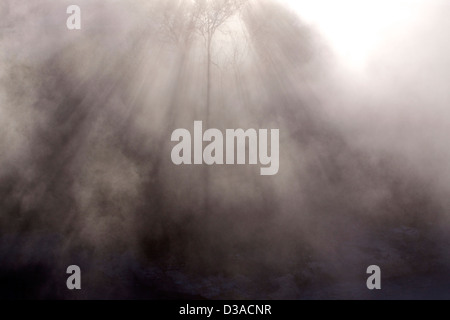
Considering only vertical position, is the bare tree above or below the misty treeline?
above

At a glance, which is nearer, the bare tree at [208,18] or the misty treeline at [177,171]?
the misty treeline at [177,171]

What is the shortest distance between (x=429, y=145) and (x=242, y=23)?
7.76 meters

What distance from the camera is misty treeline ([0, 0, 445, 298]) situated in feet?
31.4

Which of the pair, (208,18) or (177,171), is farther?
(208,18)

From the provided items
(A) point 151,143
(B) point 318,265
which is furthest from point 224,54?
(B) point 318,265

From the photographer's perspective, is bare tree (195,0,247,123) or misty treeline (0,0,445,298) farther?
bare tree (195,0,247,123)

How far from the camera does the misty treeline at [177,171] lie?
9578mm

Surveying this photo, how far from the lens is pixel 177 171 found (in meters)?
11.1

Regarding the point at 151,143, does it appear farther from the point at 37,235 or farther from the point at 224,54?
the point at 224,54

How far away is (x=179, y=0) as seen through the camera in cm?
1366

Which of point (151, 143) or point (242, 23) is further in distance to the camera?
point (242, 23)

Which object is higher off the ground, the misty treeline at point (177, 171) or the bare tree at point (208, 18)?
the bare tree at point (208, 18)

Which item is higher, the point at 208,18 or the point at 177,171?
the point at 208,18

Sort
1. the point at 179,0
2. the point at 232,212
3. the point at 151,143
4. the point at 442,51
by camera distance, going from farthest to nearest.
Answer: the point at 442,51 → the point at 179,0 → the point at 151,143 → the point at 232,212
